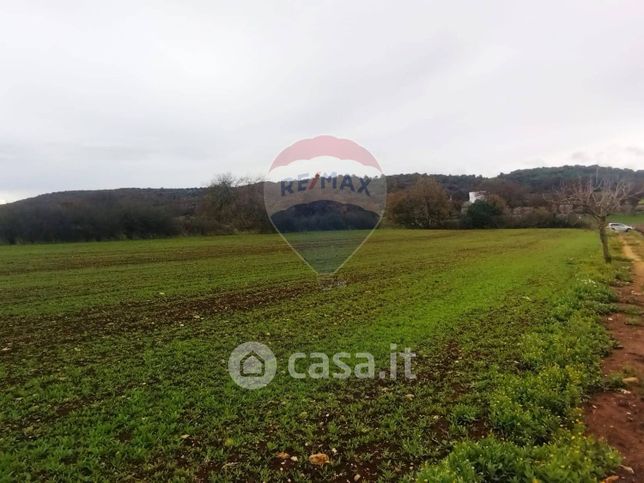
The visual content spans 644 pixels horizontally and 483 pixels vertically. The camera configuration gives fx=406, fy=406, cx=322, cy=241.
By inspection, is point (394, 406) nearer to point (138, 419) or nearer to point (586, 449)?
point (586, 449)

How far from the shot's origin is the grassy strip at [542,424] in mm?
4594

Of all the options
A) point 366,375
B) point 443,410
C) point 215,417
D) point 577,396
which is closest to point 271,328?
point 366,375

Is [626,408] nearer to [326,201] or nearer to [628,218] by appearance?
[326,201]

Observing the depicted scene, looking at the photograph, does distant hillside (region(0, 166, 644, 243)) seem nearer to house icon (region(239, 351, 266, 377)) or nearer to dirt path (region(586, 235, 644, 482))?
dirt path (region(586, 235, 644, 482))

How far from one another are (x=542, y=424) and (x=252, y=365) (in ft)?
17.6

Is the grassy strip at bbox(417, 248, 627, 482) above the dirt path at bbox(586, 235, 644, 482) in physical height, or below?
above

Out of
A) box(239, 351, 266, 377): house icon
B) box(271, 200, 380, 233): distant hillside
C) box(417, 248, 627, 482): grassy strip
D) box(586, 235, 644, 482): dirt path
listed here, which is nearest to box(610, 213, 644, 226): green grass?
box(271, 200, 380, 233): distant hillside

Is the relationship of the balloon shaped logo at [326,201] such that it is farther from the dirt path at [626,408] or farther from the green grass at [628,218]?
the green grass at [628,218]

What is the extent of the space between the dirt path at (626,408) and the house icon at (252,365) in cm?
562

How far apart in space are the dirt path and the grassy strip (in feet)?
0.63

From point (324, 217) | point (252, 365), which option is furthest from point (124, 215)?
point (252, 365)

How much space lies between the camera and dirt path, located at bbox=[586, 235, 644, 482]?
5.12 meters

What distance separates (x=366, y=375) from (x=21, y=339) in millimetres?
9340

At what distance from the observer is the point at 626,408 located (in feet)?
21.0
